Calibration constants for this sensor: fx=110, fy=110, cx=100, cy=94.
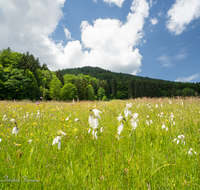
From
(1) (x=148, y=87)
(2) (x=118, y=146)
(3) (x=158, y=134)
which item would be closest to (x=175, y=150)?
(3) (x=158, y=134)

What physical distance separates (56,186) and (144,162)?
1416 mm

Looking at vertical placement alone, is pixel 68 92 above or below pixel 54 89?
below

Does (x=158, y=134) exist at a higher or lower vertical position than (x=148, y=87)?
lower

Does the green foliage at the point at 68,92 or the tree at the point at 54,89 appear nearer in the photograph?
the tree at the point at 54,89

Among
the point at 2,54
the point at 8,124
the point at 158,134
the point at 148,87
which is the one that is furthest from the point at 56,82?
the point at 148,87

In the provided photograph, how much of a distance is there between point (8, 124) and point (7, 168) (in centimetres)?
260

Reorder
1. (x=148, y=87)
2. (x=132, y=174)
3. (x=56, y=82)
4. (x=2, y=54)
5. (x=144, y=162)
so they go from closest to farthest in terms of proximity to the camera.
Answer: (x=132, y=174)
(x=144, y=162)
(x=2, y=54)
(x=56, y=82)
(x=148, y=87)

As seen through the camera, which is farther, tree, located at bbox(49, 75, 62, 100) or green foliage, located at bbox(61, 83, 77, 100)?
green foliage, located at bbox(61, 83, 77, 100)

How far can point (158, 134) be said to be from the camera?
2875 millimetres

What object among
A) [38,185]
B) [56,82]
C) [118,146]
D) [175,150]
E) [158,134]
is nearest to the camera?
[38,185]

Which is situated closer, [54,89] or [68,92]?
[54,89]

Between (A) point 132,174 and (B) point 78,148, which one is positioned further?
(B) point 78,148

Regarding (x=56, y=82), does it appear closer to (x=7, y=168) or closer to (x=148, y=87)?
(x=7, y=168)

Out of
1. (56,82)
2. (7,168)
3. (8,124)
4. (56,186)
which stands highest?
(56,82)
